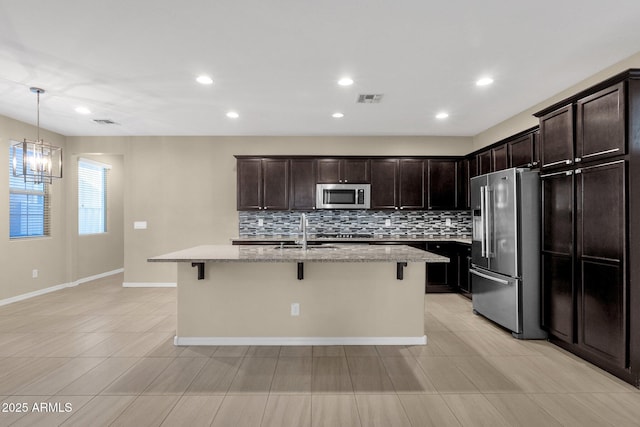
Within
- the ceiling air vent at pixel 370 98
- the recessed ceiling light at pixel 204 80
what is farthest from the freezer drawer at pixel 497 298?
the recessed ceiling light at pixel 204 80

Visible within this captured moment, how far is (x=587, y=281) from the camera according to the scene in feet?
9.96

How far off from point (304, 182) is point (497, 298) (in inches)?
135

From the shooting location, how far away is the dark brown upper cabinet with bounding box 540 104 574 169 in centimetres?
325

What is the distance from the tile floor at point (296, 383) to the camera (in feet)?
7.43

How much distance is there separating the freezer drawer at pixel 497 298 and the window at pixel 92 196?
7.20 meters

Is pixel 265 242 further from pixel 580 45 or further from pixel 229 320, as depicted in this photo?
pixel 580 45

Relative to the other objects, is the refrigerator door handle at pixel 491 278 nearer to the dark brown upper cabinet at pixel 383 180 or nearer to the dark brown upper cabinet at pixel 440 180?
the dark brown upper cabinet at pixel 440 180

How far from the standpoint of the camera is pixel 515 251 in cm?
375

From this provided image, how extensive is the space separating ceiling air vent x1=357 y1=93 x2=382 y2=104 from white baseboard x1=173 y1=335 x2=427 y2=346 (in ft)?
9.18

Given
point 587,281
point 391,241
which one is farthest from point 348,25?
point 391,241

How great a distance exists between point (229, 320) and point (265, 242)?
91.1 inches

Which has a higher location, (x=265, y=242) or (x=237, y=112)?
(x=237, y=112)

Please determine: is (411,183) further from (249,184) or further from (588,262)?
(588,262)

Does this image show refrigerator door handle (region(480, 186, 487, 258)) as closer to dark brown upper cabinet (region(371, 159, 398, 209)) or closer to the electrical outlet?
dark brown upper cabinet (region(371, 159, 398, 209))
